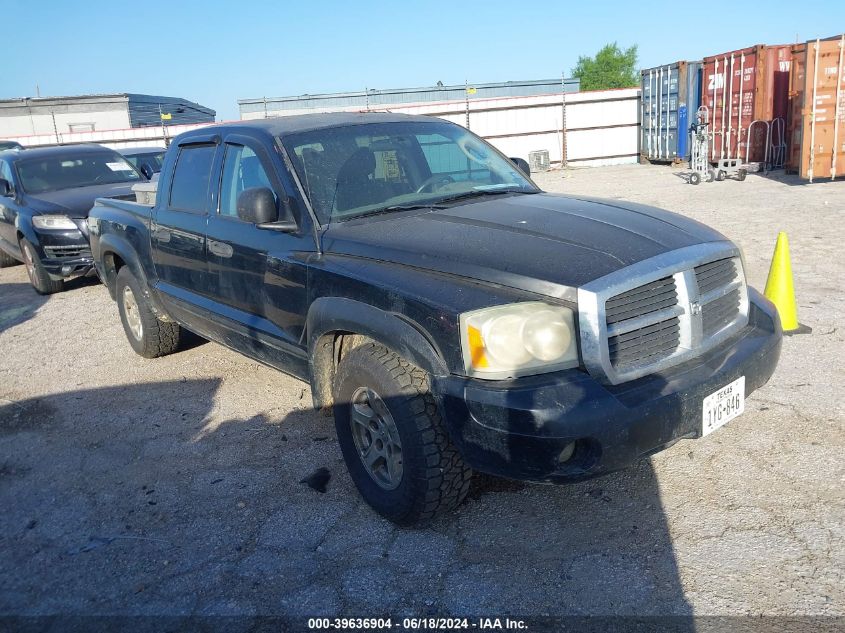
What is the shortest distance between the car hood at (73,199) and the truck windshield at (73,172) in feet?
0.82

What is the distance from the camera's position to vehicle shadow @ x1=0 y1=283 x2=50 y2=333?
26.0 ft

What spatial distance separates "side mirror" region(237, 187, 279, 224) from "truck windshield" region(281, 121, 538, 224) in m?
0.20

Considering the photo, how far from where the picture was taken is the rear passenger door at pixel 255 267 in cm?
359

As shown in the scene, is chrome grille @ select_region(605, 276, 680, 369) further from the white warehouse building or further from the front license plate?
the white warehouse building

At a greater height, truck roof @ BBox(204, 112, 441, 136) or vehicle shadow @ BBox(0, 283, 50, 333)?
truck roof @ BBox(204, 112, 441, 136)

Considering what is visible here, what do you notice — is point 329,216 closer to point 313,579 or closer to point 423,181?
point 423,181

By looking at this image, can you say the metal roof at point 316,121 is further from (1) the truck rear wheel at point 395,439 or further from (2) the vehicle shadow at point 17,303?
(2) the vehicle shadow at point 17,303

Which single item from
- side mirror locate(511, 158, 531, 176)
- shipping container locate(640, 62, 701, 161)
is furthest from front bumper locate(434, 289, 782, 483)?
shipping container locate(640, 62, 701, 161)

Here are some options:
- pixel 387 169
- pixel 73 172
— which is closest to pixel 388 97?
pixel 73 172

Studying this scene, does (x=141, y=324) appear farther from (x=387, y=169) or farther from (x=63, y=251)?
(x=63, y=251)

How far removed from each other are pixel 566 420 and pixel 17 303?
27.5ft

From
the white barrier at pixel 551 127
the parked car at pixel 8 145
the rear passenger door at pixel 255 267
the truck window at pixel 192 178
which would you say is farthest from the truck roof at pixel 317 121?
the parked car at pixel 8 145

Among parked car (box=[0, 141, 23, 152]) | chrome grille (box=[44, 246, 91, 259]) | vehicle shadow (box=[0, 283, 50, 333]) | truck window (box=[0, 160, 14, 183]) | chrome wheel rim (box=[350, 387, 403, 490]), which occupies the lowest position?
vehicle shadow (box=[0, 283, 50, 333])

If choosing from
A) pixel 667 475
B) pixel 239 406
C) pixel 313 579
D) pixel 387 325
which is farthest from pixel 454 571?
pixel 239 406
